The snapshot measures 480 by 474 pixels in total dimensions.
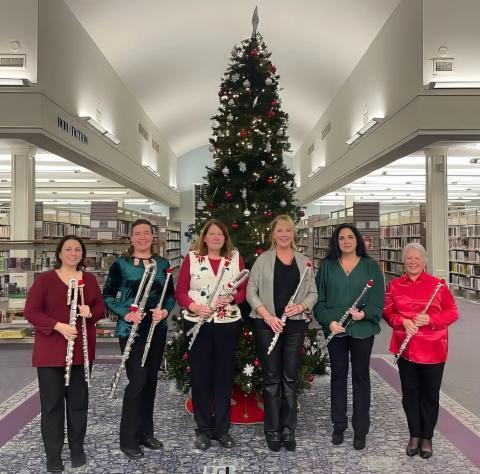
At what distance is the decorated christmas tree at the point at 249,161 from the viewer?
376 cm

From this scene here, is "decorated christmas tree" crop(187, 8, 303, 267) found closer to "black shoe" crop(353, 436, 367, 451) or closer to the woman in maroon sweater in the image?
the woman in maroon sweater

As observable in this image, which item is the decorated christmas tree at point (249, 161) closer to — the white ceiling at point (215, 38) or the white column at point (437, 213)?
the white ceiling at point (215, 38)

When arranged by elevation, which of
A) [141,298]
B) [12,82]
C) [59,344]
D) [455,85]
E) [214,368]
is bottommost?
[214,368]

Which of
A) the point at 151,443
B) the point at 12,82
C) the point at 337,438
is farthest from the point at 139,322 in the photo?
the point at 12,82

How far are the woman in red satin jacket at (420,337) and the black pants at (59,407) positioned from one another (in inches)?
71.8

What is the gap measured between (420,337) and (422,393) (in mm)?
355

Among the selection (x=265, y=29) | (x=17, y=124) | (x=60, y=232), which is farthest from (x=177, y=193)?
(x=17, y=124)

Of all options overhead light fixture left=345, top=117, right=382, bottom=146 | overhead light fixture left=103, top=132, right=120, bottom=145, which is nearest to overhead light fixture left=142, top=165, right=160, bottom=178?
overhead light fixture left=103, top=132, right=120, bottom=145

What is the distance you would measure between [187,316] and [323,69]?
9.34 meters

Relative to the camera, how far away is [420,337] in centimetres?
279

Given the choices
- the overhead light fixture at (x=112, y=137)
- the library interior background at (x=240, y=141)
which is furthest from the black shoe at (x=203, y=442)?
the overhead light fixture at (x=112, y=137)

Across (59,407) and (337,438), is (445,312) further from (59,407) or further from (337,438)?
(59,407)

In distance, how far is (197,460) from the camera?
9.50ft

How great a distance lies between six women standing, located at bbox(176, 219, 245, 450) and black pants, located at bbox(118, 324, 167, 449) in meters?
0.22
